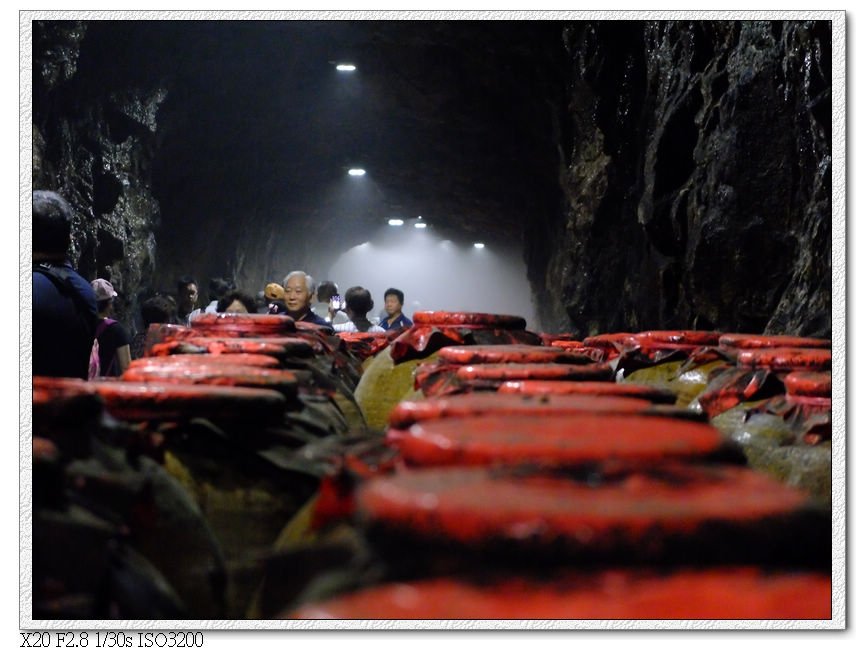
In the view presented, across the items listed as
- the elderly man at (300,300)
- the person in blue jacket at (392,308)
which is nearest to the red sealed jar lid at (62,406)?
the elderly man at (300,300)

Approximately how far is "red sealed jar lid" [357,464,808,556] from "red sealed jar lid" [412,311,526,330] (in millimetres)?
2068

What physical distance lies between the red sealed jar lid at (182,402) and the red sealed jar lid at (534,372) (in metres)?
0.41

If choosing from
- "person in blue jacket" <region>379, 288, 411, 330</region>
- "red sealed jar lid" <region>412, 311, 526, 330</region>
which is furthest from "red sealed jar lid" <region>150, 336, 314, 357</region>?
"person in blue jacket" <region>379, 288, 411, 330</region>

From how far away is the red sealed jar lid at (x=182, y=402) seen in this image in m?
1.29

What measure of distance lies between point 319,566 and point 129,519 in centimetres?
37

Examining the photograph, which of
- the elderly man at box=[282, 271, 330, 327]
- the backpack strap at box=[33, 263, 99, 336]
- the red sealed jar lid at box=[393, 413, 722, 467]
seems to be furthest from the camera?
the elderly man at box=[282, 271, 330, 327]

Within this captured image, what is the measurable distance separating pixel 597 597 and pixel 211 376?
0.99 metres

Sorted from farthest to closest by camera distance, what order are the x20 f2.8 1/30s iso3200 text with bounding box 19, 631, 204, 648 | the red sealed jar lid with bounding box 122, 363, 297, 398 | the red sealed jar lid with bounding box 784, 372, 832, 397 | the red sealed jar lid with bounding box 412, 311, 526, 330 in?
the red sealed jar lid with bounding box 412, 311, 526, 330 < the red sealed jar lid with bounding box 784, 372, 832, 397 < the red sealed jar lid with bounding box 122, 363, 297, 398 < the x20 f2.8 1/30s iso3200 text with bounding box 19, 631, 204, 648

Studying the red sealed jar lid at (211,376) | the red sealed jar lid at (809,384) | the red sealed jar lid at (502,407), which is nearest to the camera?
the red sealed jar lid at (502,407)

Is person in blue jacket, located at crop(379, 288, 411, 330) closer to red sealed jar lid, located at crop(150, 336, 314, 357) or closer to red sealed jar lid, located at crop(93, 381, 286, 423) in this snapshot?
red sealed jar lid, located at crop(150, 336, 314, 357)

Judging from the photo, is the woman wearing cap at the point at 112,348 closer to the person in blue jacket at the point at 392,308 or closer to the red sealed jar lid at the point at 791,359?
the red sealed jar lid at the point at 791,359

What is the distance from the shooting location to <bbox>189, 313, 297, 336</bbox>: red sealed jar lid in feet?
9.36

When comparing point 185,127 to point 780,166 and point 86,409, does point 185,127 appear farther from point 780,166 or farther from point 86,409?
point 86,409

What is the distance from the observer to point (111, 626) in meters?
1.09
